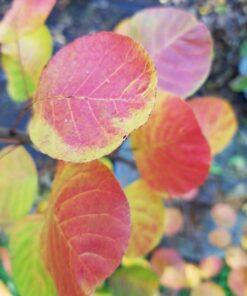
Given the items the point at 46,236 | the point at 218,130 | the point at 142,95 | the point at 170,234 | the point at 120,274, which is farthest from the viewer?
the point at 170,234

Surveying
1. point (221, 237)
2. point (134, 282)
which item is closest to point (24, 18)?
point (134, 282)

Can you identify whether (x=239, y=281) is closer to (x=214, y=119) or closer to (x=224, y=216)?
(x=224, y=216)

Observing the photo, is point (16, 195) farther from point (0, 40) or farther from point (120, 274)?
point (120, 274)

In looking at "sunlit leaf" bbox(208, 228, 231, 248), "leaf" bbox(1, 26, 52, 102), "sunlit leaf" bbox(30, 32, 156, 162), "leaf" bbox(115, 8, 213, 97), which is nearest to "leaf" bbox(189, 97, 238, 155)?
"leaf" bbox(115, 8, 213, 97)

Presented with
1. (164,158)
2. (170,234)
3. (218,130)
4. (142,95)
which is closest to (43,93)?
(142,95)

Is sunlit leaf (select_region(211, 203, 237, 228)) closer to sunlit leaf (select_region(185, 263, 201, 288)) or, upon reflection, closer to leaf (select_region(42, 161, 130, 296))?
sunlit leaf (select_region(185, 263, 201, 288))

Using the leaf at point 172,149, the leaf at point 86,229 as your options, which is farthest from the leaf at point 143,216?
the leaf at point 86,229

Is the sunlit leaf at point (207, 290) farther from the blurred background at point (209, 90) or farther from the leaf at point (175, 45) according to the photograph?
the leaf at point (175, 45)
